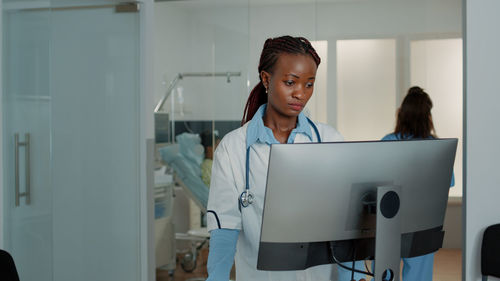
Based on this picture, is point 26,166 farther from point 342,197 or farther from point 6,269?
point 342,197

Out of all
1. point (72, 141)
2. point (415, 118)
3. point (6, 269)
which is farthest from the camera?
point (415, 118)

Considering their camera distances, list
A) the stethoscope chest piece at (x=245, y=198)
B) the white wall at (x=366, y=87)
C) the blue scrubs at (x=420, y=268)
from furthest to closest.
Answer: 1. the white wall at (x=366, y=87)
2. the blue scrubs at (x=420, y=268)
3. the stethoscope chest piece at (x=245, y=198)

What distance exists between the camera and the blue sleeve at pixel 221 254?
1.34 m

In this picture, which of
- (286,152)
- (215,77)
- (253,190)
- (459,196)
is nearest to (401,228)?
(286,152)

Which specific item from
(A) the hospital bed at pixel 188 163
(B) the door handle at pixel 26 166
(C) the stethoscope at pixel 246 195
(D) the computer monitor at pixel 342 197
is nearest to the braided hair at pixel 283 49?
(C) the stethoscope at pixel 246 195

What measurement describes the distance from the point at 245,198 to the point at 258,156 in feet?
0.42

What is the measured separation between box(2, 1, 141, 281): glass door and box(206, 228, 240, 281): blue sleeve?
1.54m

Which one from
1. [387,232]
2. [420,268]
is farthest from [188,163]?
[387,232]

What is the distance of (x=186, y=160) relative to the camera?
3.94 metres

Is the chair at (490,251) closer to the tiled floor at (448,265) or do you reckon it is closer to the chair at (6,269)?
the tiled floor at (448,265)

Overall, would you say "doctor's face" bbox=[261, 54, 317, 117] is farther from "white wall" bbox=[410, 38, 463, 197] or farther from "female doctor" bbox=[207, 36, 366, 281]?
"white wall" bbox=[410, 38, 463, 197]

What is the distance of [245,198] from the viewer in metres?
1.49

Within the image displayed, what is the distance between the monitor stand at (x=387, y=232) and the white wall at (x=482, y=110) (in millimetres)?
1444

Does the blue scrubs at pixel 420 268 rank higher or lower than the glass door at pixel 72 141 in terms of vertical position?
lower
